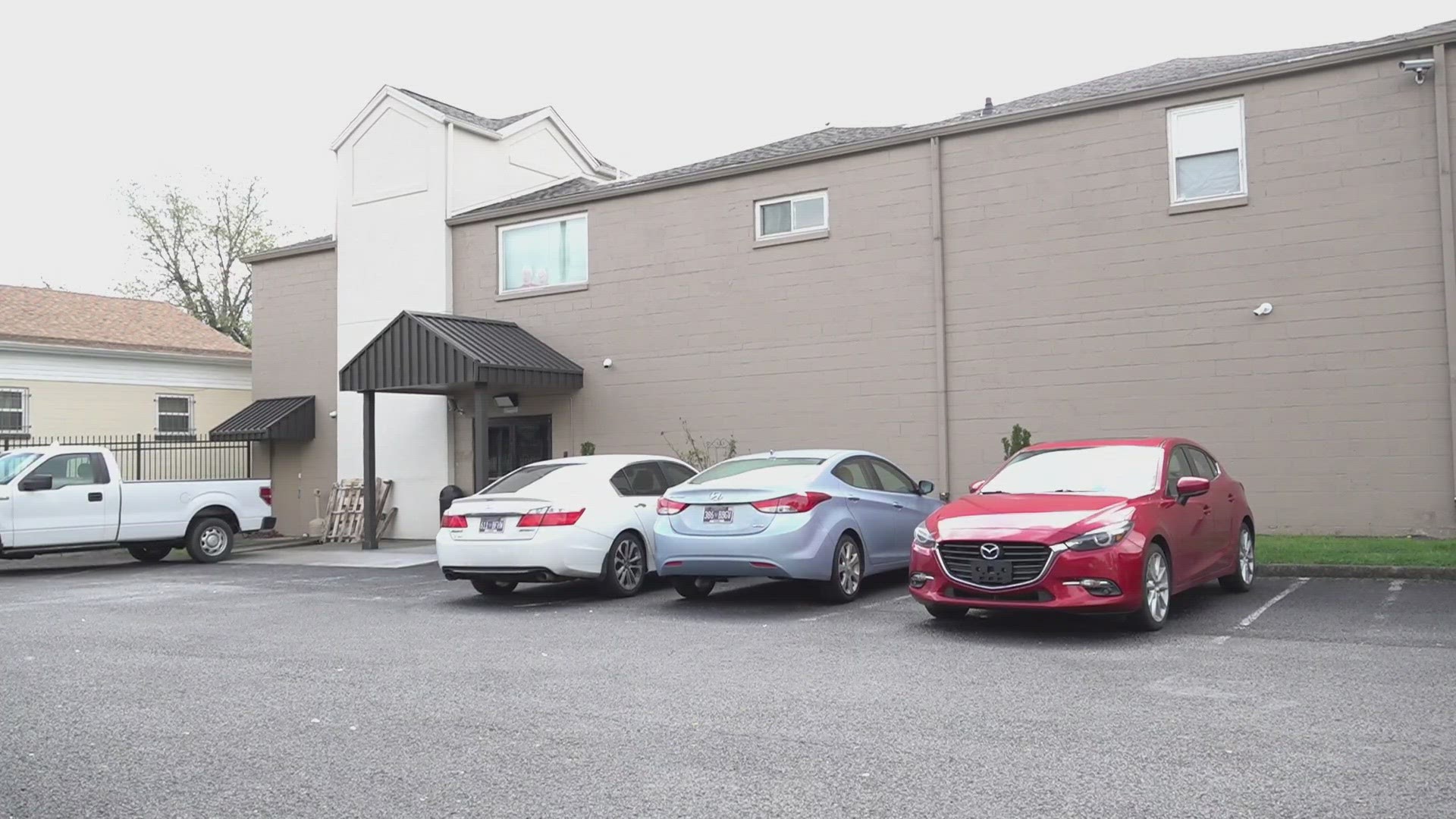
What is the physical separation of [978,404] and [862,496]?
18.1ft

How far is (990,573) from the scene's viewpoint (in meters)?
8.88

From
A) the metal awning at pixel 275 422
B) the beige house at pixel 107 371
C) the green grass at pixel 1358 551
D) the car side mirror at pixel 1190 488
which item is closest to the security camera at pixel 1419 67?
the green grass at pixel 1358 551

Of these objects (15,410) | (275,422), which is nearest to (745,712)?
(275,422)

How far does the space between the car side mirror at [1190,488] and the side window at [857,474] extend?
3.05 metres

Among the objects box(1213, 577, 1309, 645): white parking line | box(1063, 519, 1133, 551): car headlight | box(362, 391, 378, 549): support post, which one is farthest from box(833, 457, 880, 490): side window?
box(362, 391, 378, 549): support post

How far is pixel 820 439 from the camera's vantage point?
699 inches

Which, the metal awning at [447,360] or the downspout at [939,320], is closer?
the downspout at [939,320]

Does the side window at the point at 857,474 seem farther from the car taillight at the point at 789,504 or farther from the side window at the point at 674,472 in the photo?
the side window at the point at 674,472

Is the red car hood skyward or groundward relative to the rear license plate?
skyward

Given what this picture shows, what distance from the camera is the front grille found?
28.5ft

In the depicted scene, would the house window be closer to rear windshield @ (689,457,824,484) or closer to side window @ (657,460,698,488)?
side window @ (657,460,698,488)

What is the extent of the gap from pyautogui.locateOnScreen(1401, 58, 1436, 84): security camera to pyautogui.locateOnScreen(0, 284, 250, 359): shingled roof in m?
26.9

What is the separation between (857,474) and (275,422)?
15.0 m

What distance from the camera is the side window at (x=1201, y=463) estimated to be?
10625 millimetres
